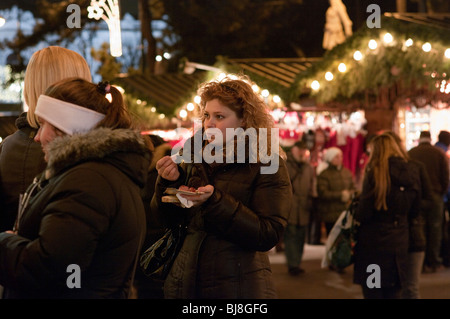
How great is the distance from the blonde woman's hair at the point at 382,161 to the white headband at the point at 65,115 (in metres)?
3.79

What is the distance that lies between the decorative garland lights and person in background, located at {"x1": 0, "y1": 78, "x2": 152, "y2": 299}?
5.92 m

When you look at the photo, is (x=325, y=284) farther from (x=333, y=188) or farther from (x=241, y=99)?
(x=241, y=99)

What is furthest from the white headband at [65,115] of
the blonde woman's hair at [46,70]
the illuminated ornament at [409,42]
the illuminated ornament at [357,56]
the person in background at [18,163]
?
the illuminated ornament at [357,56]

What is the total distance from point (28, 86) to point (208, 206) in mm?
1109

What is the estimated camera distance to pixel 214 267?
3156 mm

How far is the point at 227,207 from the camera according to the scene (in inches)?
120

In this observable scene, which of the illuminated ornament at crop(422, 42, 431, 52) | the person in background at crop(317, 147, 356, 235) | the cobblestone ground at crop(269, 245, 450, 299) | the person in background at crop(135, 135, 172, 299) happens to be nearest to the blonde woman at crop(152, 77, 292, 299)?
the person in background at crop(135, 135, 172, 299)

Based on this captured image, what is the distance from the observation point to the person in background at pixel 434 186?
29.5ft

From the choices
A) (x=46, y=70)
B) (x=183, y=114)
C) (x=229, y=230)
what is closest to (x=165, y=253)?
(x=229, y=230)

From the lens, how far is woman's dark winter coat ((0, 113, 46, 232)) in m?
3.08

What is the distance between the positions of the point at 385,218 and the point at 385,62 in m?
2.99

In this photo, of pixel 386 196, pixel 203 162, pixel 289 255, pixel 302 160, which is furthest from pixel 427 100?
pixel 203 162

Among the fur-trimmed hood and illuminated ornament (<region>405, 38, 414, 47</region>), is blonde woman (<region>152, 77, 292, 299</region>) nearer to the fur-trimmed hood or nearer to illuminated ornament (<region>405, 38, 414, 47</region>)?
the fur-trimmed hood
